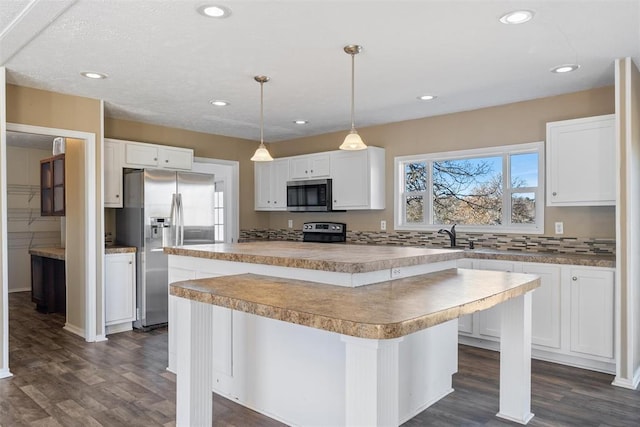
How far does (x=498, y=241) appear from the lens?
441cm

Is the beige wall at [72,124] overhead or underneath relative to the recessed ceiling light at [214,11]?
underneath

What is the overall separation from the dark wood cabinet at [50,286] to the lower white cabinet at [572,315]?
497 centimetres

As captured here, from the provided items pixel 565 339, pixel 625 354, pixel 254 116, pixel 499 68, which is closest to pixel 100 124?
pixel 254 116

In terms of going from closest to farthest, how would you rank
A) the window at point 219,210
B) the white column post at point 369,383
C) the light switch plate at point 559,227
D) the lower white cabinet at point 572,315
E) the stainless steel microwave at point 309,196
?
the white column post at point 369,383 → the lower white cabinet at point 572,315 → the light switch plate at point 559,227 → the stainless steel microwave at point 309,196 → the window at point 219,210

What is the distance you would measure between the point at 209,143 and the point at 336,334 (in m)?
4.31

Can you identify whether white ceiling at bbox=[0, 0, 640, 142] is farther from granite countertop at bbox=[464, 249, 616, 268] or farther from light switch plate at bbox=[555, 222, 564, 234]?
granite countertop at bbox=[464, 249, 616, 268]

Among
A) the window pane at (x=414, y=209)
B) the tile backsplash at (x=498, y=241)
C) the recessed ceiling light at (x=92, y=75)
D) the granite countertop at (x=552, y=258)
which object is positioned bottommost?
the granite countertop at (x=552, y=258)

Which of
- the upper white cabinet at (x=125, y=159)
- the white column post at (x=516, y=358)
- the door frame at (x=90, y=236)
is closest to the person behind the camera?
the white column post at (x=516, y=358)

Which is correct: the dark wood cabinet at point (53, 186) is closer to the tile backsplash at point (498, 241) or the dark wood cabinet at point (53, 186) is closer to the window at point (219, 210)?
the window at point (219, 210)

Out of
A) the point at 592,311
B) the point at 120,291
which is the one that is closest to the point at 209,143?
the point at 120,291

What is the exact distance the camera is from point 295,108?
4.56m

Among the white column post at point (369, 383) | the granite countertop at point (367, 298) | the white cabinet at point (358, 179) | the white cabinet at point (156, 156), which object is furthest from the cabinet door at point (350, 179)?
the white column post at point (369, 383)

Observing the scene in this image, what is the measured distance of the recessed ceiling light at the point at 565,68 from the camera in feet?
10.6

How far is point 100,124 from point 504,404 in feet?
13.8
